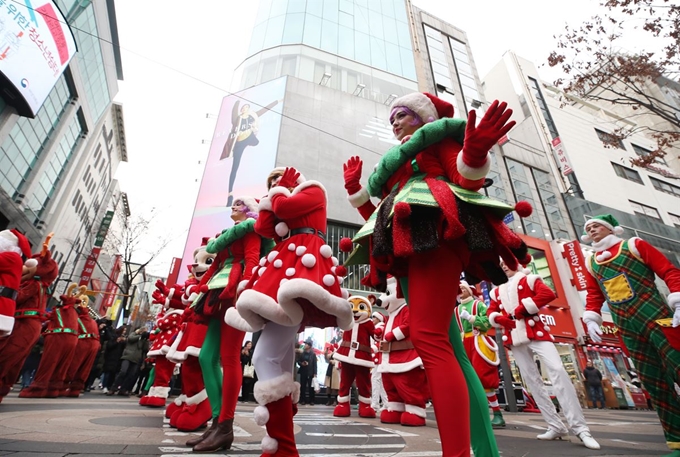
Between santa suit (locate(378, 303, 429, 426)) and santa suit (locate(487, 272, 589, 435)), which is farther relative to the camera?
santa suit (locate(378, 303, 429, 426))

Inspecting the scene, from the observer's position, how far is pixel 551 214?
2478cm

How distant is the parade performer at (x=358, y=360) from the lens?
5.77 meters

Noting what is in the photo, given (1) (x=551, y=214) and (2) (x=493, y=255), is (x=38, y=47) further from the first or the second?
(1) (x=551, y=214)

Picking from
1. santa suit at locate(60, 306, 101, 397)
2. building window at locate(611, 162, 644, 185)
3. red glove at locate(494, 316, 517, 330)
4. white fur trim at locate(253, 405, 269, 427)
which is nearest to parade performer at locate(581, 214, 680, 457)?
red glove at locate(494, 316, 517, 330)

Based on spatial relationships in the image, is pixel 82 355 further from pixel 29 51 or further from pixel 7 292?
pixel 29 51

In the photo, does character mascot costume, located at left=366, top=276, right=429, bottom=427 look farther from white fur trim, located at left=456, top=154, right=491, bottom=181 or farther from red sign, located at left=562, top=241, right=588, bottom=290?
red sign, located at left=562, top=241, right=588, bottom=290

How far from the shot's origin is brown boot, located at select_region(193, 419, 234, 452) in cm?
221

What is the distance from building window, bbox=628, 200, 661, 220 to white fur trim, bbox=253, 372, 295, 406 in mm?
34333

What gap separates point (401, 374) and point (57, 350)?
5.76 metres

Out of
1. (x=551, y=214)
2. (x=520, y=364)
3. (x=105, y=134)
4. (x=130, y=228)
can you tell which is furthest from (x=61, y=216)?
(x=551, y=214)

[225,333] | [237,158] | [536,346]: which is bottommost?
[225,333]

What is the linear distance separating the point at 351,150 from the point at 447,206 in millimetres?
19841

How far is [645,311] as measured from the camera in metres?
2.61

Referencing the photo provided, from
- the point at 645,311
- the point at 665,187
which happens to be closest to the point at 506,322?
the point at 645,311
